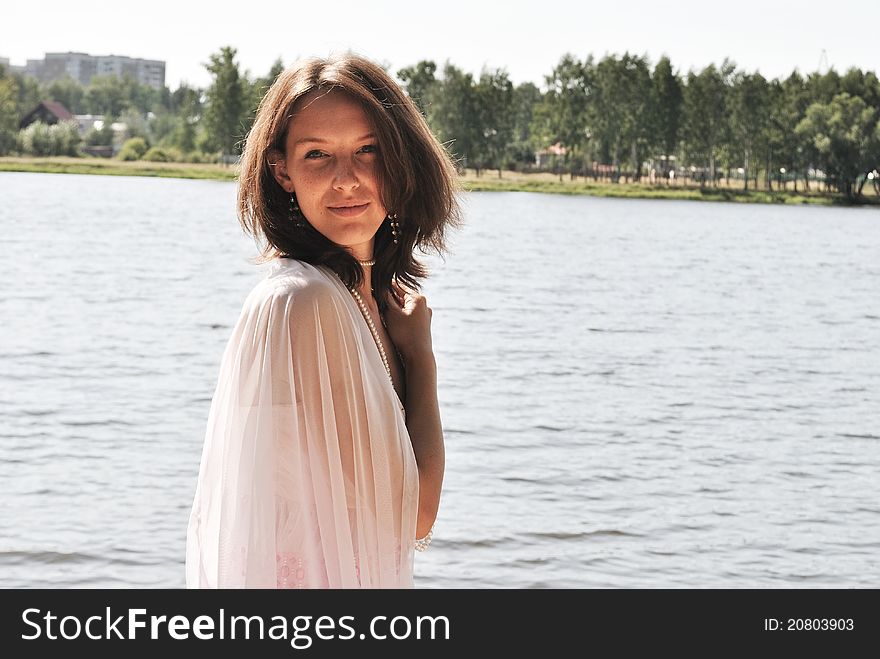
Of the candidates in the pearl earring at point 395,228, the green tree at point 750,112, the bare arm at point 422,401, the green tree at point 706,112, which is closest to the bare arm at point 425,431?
the bare arm at point 422,401

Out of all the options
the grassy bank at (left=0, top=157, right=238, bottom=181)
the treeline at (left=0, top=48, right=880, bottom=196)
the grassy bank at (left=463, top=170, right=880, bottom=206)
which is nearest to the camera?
the grassy bank at (left=0, top=157, right=238, bottom=181)

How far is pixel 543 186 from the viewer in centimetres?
9150

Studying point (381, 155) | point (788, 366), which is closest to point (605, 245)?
point (788, 366)

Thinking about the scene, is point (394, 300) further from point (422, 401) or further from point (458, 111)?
point (458, 111)

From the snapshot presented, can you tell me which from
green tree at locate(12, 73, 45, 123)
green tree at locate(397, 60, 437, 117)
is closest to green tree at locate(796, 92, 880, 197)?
green tree at locate(397, 60, 437, 117)

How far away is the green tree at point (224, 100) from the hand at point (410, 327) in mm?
90592

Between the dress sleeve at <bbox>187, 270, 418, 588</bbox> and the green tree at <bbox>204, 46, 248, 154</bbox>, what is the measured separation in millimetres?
90871

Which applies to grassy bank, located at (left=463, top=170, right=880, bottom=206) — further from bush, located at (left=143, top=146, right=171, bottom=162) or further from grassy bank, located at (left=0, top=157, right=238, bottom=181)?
bush, located at (left=143, top=146, right=171, bottom=162)

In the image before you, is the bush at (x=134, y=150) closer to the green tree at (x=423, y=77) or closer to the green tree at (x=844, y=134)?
the green tree at (x=423, y=77)

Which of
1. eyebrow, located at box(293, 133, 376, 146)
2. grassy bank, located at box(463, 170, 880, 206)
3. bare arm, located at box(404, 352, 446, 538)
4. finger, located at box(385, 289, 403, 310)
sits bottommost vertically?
grassy bank, located at box(463, 170, 880, 206)

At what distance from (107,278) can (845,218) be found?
53424mm

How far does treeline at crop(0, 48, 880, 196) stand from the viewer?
8662 cm

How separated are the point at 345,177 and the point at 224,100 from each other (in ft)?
302

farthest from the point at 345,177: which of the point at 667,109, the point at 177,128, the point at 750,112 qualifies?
the point at 177,128
